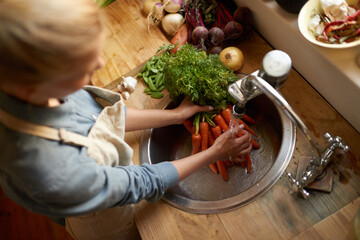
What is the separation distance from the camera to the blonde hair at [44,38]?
48 centimetres

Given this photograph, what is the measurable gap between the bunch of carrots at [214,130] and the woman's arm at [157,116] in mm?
56

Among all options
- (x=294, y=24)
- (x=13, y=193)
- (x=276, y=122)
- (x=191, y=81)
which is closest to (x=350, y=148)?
(x=276, y=122)

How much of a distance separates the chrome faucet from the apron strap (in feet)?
1.59

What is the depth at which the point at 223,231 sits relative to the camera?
0.93m

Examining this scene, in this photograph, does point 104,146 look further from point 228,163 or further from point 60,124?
point 228,163

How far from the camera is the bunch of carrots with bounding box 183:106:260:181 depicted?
1219 millimetres

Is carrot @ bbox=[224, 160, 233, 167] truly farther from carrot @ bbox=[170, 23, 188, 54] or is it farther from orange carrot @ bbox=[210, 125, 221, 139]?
carrot @ bbox=[170, 23, 188, 54]

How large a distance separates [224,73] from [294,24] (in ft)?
1.03

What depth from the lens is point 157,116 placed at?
117cm

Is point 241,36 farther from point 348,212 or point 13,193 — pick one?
point 13,193

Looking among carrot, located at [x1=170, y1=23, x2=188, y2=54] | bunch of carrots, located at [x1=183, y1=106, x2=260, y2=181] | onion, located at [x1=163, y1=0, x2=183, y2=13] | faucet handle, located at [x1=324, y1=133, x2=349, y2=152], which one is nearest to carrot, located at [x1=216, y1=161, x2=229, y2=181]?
bunch of carrots, located at [x1=183, y1=106, x2=260, y2=181]

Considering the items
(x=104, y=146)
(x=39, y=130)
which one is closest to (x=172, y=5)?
(x=104, y=146)

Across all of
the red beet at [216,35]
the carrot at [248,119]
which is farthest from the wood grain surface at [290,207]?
the carrot at [248,119]

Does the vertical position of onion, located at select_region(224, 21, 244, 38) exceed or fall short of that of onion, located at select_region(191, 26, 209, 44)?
it exceeds it
